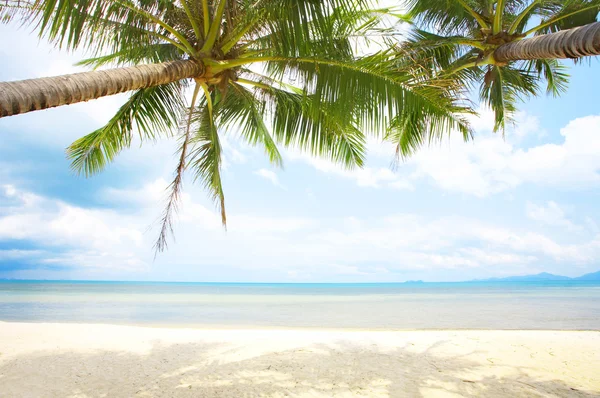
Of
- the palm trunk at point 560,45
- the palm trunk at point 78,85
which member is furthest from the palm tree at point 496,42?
the palm trunk at point 78,85

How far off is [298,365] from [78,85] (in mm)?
4279

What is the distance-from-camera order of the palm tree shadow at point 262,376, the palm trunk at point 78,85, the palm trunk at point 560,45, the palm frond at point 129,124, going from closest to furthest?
the palm trunk at point 78,85 → the palm trunk at point 560,45 → the palm tree shadow at point 262,376 → the palm frond at point 129,124

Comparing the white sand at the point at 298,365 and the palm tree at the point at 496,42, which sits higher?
the palm tree at the point at 496,42

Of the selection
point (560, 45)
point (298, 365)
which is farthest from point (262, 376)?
point (560, 45)

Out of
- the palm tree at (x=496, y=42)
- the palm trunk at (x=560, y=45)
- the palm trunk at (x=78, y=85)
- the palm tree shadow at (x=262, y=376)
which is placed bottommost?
the palm tree shadow at (x=262, y=376)

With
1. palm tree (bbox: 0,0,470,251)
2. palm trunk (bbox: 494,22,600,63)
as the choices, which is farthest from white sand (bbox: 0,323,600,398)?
palm trunk (bbox: 494,22,600,63)

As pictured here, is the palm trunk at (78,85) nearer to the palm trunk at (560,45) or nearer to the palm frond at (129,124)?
the palm frond at (129,124)

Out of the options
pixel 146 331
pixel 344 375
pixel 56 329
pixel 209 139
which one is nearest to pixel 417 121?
pixel 209 139

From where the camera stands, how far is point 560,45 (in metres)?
4.23

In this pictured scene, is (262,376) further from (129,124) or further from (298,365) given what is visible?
(129,124)

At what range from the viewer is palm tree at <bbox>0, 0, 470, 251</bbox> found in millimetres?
4199

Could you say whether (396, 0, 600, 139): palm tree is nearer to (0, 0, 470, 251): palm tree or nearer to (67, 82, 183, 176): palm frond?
(0, 0, 470, 251): palm tree

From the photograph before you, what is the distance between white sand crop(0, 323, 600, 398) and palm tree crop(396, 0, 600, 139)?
363 cm

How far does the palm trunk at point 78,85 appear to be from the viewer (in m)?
3.09
